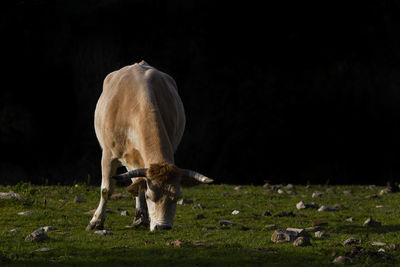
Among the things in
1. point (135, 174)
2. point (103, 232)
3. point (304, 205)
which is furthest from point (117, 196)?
point (135, 174)

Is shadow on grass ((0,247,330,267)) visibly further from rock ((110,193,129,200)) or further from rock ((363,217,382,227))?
rock ((110,193,129,200))

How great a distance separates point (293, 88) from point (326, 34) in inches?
105

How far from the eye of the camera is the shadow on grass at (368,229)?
29.4ft

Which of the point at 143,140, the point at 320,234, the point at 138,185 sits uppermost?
the point at 143,140

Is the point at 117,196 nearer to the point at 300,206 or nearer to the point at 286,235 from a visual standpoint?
the point at 300,206

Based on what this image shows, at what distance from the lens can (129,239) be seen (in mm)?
7992

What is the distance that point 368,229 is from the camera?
9.30m

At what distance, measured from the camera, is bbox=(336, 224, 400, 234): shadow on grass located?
8969 mm

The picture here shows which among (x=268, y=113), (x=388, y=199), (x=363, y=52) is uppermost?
(x=363, y=52)

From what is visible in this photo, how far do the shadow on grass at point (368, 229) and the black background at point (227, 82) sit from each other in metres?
13.7

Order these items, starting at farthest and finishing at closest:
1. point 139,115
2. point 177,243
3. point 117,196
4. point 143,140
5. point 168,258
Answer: point 117,196
point 139,115
point 143,140
point 177,243
point 168,258

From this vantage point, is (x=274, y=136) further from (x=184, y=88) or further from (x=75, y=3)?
(x=75, y=3)

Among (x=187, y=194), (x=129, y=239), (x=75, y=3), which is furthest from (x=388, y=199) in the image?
(x=75, y=3)

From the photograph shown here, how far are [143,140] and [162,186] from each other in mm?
954
